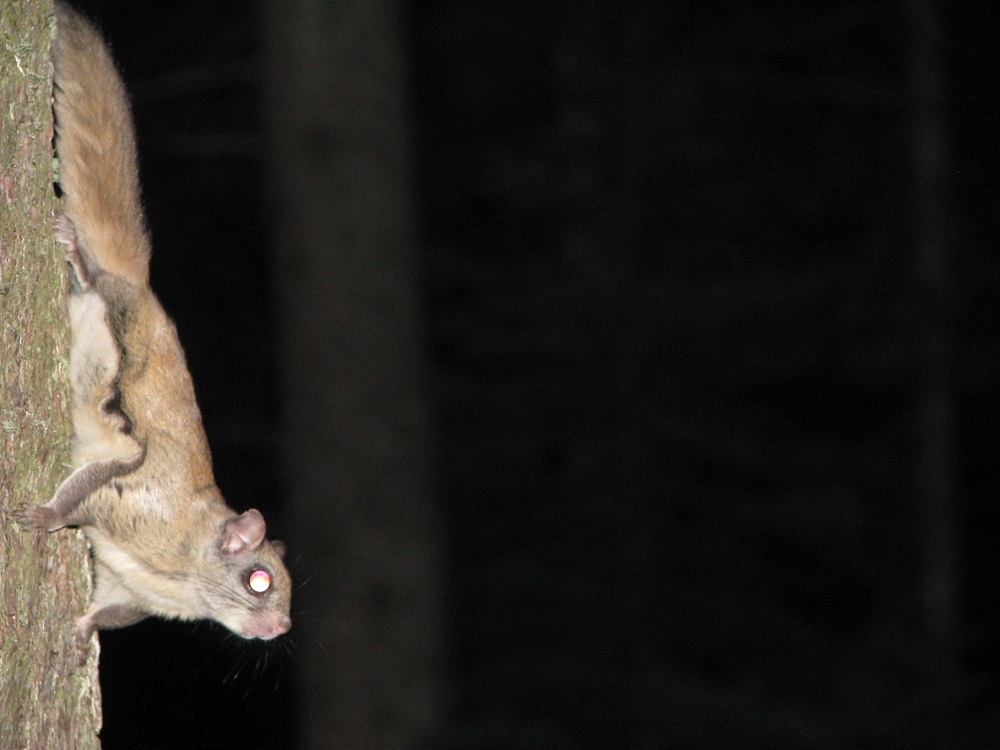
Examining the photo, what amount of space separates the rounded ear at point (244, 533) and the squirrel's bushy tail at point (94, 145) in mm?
774

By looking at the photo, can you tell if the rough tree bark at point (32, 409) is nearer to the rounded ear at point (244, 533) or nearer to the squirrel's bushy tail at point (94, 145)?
the squirrel's bushy tail at point (94, 145)

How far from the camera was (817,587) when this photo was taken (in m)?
13.6

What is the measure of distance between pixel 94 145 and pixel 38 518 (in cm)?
103

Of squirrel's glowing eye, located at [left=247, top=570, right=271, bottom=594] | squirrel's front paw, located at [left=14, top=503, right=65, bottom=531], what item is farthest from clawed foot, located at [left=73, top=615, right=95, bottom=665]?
squirrel's glowing eye, located at [left=247, top=570, right=271, bottom=594]

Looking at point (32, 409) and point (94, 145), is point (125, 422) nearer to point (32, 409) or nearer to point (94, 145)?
point (32, 409)

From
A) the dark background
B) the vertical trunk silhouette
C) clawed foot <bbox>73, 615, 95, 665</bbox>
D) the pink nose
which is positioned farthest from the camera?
the dark background

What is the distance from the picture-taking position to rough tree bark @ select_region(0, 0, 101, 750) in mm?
2650

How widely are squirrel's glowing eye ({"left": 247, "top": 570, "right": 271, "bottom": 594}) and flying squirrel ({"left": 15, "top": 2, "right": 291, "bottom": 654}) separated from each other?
1cm

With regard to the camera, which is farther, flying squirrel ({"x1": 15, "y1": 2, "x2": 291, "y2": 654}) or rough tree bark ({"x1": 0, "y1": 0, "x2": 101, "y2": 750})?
flying squirrel ({"x1": 15, "y1": 2, "x2": 291, "y2": 654})

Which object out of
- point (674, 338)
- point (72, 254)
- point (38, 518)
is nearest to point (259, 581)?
point (38, 518)

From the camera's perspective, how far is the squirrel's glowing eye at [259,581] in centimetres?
323

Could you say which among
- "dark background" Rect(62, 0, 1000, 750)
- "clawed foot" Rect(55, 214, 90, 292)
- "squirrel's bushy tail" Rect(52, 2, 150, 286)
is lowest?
"dark background" Rect(62, 0, 1000, 750)

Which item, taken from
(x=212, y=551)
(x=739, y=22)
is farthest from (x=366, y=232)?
(x=739, y=22)

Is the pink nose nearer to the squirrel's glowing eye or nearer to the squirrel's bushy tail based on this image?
the squirrel's glowing eye
